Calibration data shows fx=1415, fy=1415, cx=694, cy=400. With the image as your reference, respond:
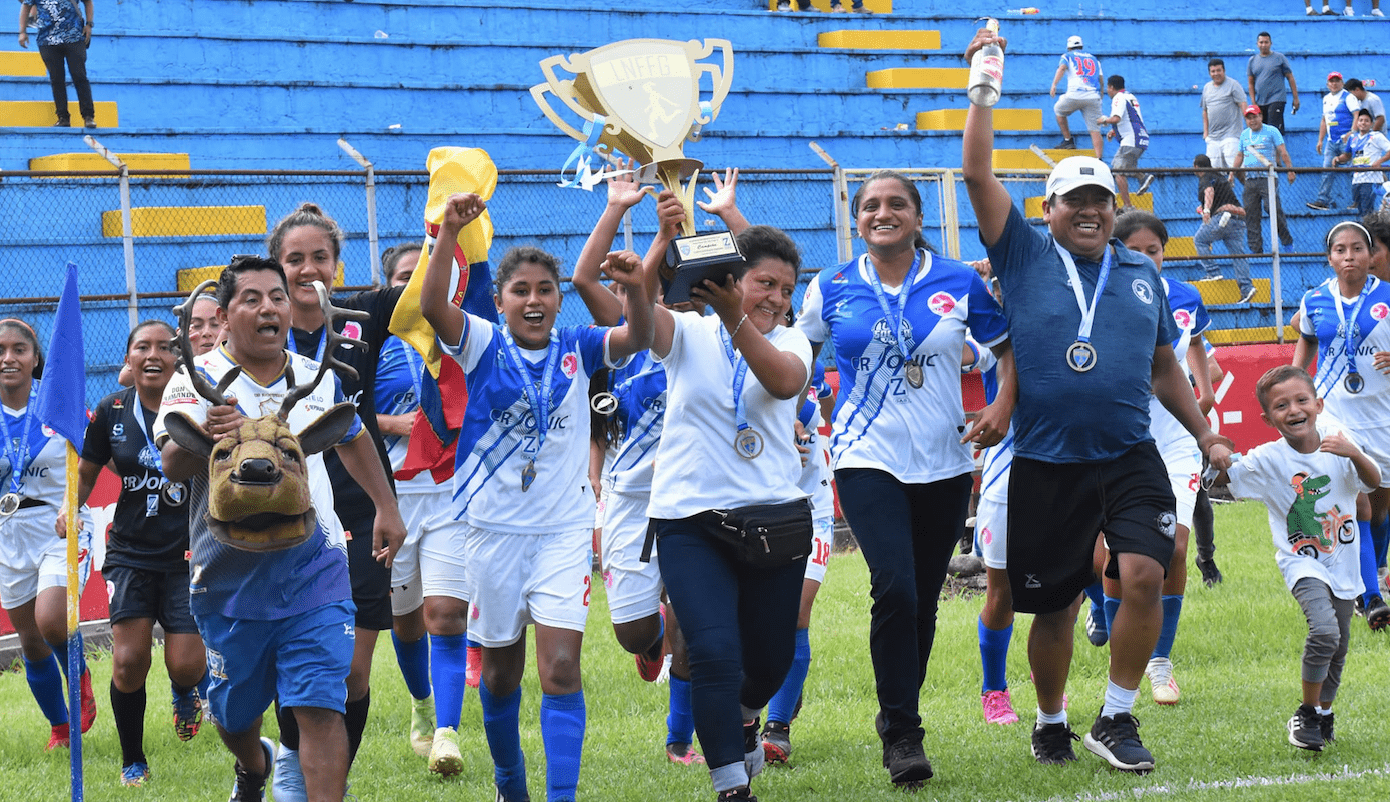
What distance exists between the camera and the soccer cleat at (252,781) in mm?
5039

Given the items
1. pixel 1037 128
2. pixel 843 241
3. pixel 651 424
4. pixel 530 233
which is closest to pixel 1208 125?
pixel 1037 128

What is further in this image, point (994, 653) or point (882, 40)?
point (882, 40)

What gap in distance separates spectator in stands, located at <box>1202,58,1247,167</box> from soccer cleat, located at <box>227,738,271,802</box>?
1639 centimetres

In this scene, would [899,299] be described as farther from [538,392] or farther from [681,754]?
[681,754]

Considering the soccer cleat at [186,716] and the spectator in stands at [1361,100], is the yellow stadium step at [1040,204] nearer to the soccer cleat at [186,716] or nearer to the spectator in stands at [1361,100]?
the spectator in stands at [1361,100]

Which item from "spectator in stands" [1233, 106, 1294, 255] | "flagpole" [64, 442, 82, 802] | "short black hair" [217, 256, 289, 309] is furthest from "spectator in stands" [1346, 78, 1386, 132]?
"flagpole" [64, 442, 82, 802]

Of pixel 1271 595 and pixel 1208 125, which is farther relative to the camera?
pixel 1208 125

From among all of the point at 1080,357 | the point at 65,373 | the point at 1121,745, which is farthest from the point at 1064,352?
the point at 65,373

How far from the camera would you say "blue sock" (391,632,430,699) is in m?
6.50

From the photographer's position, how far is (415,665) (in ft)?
21.4

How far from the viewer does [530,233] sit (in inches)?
535

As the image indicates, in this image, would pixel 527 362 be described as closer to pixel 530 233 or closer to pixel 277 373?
pixel 277 373

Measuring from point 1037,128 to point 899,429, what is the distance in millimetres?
15563

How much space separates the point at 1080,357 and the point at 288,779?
3223mm
